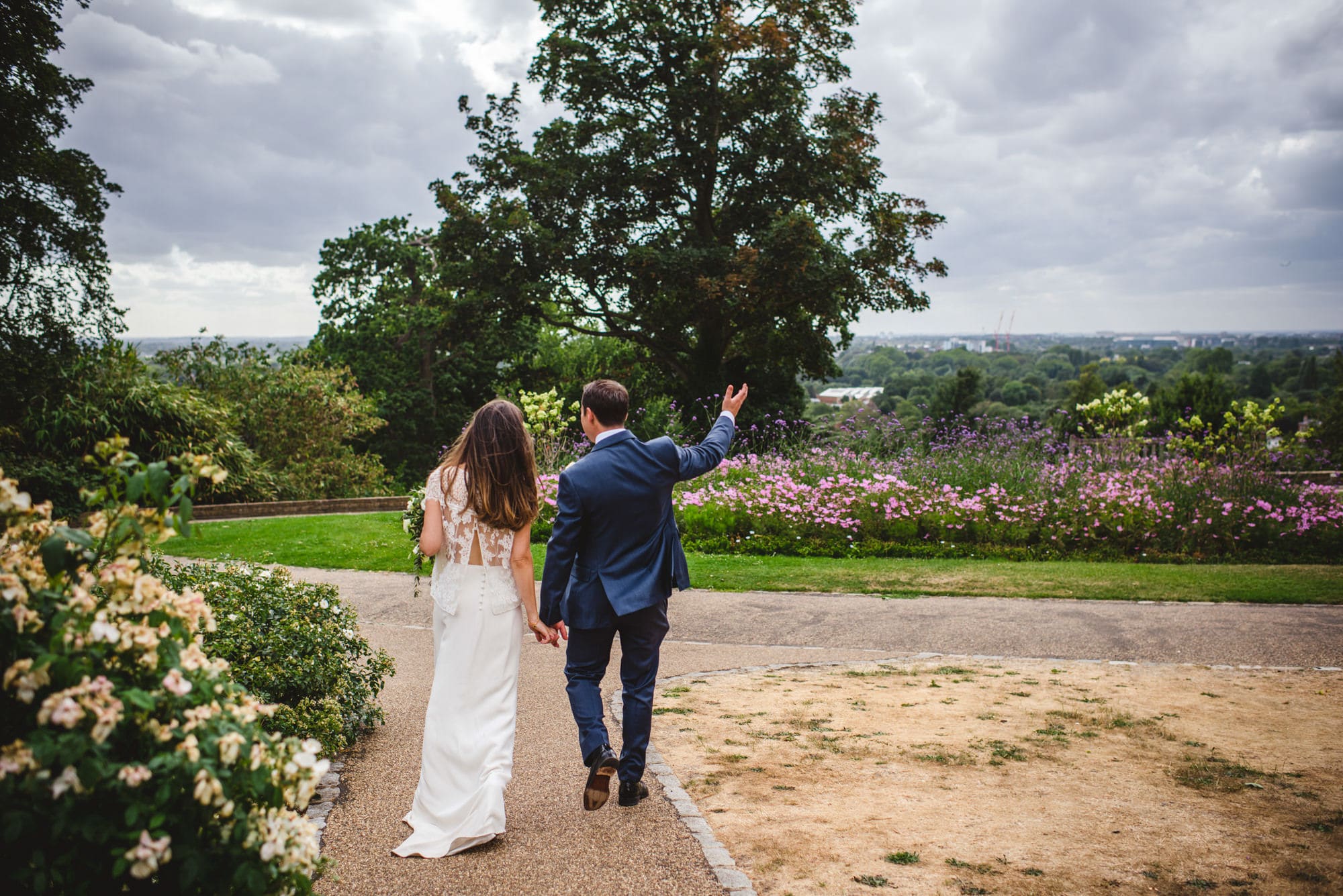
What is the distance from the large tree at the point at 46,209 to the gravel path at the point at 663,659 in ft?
31.9

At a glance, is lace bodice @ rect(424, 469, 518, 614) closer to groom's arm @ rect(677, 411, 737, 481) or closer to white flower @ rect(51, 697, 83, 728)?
groom's arm @ rect(677, 411, 737, 481)

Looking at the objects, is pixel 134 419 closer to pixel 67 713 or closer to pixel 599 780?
pixel 599 780

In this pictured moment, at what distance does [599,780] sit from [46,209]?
677 inches

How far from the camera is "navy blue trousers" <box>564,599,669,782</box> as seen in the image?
383cm

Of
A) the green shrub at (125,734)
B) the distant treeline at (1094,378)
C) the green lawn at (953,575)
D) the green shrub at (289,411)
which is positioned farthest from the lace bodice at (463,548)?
the distant treeline at (1094,378)

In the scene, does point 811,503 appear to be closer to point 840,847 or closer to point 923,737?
point 923,737

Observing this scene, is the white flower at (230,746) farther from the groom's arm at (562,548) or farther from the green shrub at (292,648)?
the green shrub at (292,648)

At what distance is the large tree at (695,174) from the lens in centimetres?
2159

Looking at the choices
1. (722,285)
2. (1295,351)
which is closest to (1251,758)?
(722,285)

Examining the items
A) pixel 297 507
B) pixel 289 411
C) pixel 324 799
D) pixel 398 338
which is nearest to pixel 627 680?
pixel 324 799

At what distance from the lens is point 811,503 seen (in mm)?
11469

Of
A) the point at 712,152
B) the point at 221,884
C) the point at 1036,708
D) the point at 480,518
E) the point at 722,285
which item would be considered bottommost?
the point at 1036,708

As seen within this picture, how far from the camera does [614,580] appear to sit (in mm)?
3785

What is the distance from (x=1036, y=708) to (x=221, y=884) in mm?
4815
